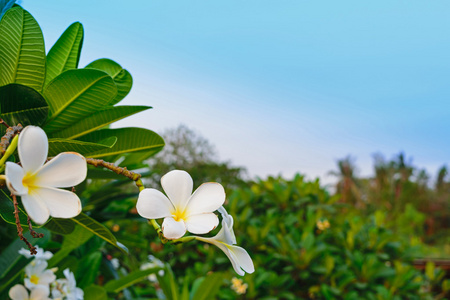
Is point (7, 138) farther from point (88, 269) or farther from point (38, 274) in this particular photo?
point (88, 269)

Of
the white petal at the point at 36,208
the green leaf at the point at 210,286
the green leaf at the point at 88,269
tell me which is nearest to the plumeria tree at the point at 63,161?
→ the white petal at the point at 36,208

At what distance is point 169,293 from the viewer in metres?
1.92

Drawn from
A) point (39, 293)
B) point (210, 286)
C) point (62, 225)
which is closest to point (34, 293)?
point (39, 293)

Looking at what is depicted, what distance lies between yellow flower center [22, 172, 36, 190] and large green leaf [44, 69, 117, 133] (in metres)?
0.29

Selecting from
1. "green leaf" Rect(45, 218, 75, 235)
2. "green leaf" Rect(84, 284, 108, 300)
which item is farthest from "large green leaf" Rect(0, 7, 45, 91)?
"green leaf" Rect(84, 284, 108, 300)

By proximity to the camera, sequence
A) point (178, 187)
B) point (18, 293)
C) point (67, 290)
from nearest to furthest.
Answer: point (178, 187) < point (18, 293) < point (67, 290)

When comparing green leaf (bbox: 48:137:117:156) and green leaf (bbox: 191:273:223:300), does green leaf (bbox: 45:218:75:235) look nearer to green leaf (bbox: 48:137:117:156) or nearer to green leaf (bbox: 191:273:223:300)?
green leaf (bbox: 48:137:117:156)

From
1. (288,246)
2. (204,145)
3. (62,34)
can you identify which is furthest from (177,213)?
(204,145)

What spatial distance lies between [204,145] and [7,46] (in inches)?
651

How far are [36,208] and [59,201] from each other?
0.09 ft

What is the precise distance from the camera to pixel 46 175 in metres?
0.41

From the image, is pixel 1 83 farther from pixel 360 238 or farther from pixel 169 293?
pixel 360 238

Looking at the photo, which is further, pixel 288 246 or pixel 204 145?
pixel 204 145

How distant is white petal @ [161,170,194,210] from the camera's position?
47cm
